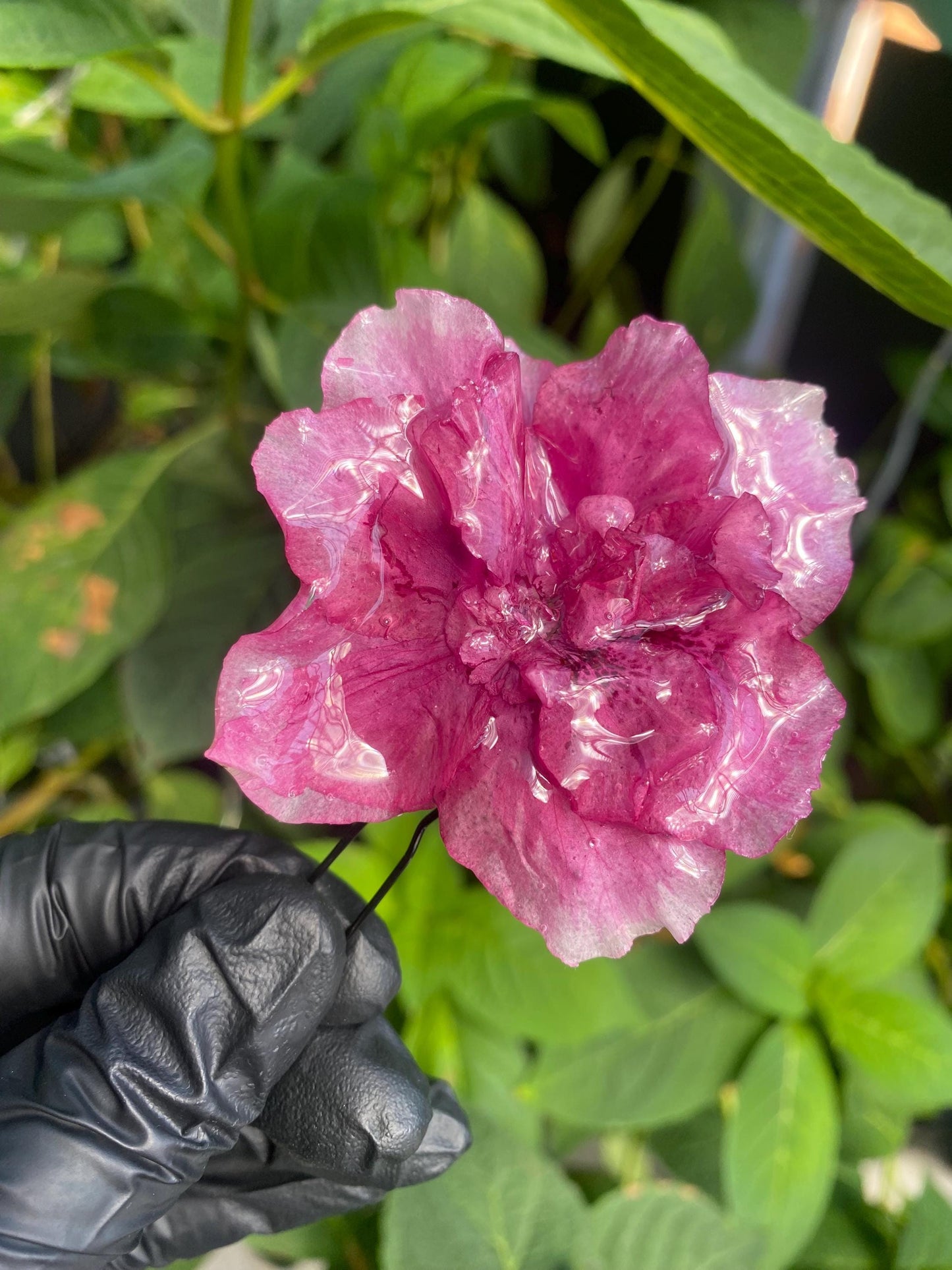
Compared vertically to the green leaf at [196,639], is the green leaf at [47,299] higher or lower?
higher

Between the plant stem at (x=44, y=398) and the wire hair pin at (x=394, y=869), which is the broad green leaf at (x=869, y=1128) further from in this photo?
the plant stem at (x=44, y=398)

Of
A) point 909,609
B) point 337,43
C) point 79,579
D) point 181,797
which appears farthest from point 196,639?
point 909,609

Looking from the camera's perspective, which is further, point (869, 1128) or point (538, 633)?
point (869, 1128)

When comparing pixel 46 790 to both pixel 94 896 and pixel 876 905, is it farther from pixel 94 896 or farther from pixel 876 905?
pixel 876 905

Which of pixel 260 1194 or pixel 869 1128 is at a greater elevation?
pixel 260 1194

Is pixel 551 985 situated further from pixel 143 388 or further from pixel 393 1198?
pixel 143 388

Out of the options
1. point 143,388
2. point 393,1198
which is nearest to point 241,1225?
point 393,1198

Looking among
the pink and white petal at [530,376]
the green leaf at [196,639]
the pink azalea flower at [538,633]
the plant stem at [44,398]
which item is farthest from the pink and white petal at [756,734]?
the plant stem at [44,398]
